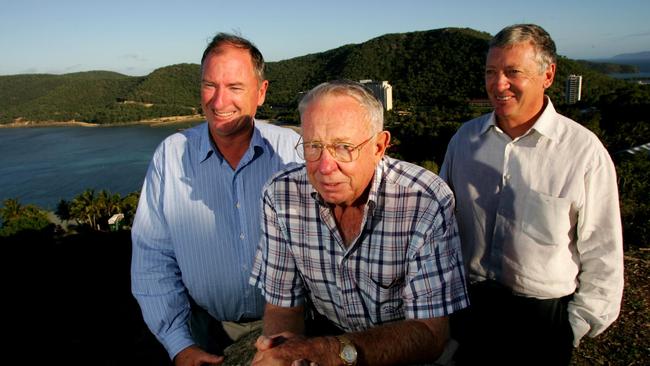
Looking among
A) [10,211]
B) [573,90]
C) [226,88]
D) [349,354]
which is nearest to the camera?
[349,354]

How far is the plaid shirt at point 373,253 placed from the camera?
159 cm

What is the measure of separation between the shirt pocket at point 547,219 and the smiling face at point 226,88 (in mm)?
1536

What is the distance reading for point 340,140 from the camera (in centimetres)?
160

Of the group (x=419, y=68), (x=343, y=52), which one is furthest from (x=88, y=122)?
(x=419, y=68)

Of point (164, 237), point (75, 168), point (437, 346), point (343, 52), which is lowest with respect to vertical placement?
point (75, 168)

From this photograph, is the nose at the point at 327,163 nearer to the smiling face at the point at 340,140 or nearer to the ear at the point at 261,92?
the smiling face at the point at 340,140

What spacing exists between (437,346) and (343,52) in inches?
3925

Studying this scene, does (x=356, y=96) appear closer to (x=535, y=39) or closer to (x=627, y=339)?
(x=535, y=39)

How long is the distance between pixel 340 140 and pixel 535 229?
1215mm

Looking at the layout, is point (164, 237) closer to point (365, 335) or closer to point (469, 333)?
point (365, 335)

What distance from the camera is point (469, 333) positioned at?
2.31 meters

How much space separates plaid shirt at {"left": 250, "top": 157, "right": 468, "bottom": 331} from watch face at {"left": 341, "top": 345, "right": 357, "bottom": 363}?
0.26 m

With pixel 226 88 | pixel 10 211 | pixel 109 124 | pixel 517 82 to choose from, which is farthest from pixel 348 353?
pixel 109 124

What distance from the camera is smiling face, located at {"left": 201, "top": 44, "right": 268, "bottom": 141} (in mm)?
2344
